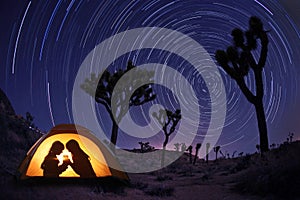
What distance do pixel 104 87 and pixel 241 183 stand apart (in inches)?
609

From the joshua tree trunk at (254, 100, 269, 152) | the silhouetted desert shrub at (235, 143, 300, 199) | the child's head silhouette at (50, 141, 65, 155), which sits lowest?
the silhouetted desert shrub at (235, 143, 300, 199)

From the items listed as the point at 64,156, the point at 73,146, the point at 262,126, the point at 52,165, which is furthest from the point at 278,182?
the point at 262,126

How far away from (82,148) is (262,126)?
437 inches

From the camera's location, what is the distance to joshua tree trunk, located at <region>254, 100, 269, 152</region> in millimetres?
17000

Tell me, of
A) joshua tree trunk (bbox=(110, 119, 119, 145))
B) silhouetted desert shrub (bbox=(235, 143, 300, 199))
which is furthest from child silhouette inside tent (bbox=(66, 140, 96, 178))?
joshua tree trunk (bbox=(110, 119, 119, 145))

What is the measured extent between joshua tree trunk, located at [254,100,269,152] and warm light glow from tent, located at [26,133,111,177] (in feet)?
34.0

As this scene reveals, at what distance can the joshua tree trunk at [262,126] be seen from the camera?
17000mm

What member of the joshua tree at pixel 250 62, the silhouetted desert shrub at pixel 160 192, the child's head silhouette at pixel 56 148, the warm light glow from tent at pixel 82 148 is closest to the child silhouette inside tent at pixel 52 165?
the child's head silhouette at pixel 56 148

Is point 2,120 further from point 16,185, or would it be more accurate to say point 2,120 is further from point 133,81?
point 16,185

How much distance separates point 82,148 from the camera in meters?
9.64

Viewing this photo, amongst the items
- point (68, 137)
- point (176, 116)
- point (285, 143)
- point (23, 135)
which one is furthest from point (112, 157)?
point (176, 116)

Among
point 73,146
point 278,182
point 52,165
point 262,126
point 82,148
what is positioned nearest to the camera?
point 278,182

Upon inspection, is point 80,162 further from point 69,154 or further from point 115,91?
point 115,91

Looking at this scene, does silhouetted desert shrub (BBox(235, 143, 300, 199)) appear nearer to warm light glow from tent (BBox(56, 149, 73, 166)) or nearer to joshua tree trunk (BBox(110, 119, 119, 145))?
warm light glow from tent (BBox(56, 149, 73, 166))
